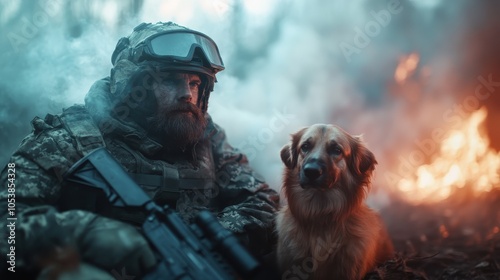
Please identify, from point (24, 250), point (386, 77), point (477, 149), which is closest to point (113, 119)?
point (24, 250)

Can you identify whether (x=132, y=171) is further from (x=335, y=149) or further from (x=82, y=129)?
(x=335, y=149)

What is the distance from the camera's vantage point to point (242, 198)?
5590 mm

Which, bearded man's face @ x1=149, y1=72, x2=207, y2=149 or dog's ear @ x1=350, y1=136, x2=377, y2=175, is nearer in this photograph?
dog's ear @ x1=350, y1=136, x2=377, y2=175

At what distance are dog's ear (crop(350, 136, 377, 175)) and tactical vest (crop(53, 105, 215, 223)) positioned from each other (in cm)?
207

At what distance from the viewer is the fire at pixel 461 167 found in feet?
26.2

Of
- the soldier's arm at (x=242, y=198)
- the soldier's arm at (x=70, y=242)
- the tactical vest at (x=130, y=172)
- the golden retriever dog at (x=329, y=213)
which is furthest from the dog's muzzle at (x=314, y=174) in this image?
the tactical vest at (x=130, y=172)

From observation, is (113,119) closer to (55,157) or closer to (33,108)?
(55,157)

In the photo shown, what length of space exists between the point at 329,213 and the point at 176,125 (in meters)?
2.17

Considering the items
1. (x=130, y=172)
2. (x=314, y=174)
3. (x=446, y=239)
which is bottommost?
(x=446, y=239)

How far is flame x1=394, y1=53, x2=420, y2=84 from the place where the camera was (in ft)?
28.6

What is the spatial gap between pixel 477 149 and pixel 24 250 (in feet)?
Answer: 26.5

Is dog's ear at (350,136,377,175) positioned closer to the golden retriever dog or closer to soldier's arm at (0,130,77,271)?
the golden retriever dog

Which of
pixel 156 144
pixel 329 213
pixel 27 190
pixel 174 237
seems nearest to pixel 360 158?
pixel 329 213

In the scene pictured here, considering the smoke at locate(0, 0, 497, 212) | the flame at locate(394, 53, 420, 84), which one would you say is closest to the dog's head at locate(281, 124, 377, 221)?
the smoke at locate(0, 0, 497, 212)
